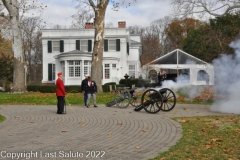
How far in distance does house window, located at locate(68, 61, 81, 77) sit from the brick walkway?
2781 cm

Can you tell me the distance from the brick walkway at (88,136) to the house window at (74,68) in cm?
2781

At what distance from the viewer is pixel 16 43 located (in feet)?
88.4

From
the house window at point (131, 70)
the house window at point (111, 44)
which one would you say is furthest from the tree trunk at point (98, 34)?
the house window at point (131, 70)

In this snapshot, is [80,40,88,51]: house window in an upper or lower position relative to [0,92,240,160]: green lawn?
upper

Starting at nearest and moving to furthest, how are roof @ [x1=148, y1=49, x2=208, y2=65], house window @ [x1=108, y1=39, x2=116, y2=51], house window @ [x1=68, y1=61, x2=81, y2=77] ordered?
roof @ [x1=148, y1=49, x2=208, y2=65], house window @ [x1=68, y1=61, x2=81, y2=77], house window @ [x1=108, y1=39, x2=116, y2=51]

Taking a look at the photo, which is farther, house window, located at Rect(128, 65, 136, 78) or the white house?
house window, located at Rect(128, 65, 136, 78)

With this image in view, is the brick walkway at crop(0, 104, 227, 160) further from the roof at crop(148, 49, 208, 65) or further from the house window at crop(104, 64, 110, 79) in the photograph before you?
the house window at crop(104, 64, 110, 79)

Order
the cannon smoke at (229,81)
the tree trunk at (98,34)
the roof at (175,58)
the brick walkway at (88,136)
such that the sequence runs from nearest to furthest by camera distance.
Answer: the brick walkway at (88,136) < the cannon smoke at (229,81) < the tree trunk at (98,34) < the roof at (175,58)

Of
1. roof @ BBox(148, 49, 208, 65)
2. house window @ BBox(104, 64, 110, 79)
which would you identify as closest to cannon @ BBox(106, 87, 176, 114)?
roof @ BBox(148, 49, 208, 65)

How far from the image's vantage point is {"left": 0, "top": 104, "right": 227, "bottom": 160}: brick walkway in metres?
6.68

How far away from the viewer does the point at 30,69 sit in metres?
67.7

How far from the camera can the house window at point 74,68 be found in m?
40.1

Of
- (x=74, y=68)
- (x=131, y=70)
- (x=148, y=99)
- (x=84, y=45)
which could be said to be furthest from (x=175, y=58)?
(x=148, y=99)

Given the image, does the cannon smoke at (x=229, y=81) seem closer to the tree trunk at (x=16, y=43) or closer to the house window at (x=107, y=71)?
the tree trunk at (x=16, y=43)
